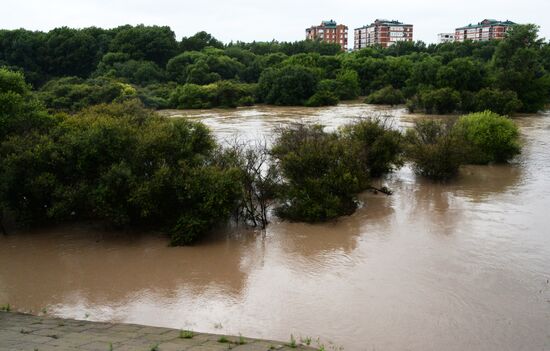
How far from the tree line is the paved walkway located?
22.3 ft

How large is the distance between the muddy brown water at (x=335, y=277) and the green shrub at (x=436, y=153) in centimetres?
359

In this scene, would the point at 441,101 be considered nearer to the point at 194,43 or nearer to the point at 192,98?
the point at 192,98

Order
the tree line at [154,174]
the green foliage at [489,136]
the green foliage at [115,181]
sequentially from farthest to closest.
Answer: the green foliage at [489,136] → the tree line at [154,174] → the green foliage at [115,181]

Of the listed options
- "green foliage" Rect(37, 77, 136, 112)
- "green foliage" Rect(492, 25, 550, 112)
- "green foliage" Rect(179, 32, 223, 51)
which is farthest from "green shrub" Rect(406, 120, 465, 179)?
"green foliage" Rect(179, 32, 223, 51)

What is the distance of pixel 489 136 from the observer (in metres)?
33.4

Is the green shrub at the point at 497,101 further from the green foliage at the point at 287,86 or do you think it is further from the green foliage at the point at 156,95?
the green foliage at the point at 156,95

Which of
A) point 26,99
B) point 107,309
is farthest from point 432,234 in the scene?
point 26,99

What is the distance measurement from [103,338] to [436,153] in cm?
2177

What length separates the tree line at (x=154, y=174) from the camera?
65.7 ft

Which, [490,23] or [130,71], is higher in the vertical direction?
[490,23]

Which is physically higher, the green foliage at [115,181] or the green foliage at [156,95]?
the green foliage at [156,95]

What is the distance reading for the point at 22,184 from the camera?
2030cm

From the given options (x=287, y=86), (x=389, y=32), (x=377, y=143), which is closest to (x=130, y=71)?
(x=287, y=86)

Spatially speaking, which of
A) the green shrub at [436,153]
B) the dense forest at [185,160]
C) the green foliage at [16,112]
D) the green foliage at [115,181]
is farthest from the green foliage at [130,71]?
the green foliage at [115,181]
